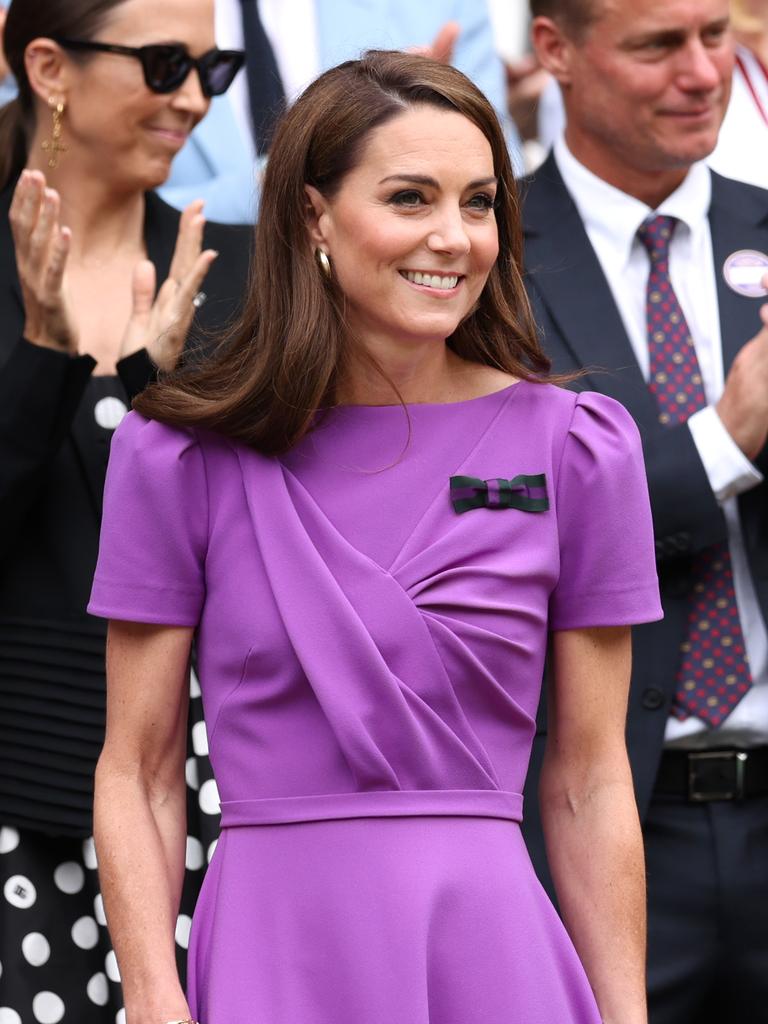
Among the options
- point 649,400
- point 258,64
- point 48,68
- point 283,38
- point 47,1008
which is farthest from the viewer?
point 283,38

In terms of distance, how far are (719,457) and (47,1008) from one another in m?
1.57

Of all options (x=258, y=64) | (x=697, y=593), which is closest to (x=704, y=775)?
(x=697, y=593)

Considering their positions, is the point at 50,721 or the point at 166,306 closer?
the point at 50,721

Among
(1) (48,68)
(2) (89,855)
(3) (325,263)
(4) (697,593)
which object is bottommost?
(2) (89,855)

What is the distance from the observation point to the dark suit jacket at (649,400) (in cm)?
370

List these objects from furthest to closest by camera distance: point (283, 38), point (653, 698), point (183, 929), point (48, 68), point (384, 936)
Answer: point (283, 38) → point (48, 68) → point (653, 698) → point (183, 929) → point (384, 936)

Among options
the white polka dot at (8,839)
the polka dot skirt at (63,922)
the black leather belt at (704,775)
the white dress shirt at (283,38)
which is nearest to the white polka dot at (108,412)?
the polka dot skirt at (63,922)

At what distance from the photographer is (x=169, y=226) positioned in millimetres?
4105

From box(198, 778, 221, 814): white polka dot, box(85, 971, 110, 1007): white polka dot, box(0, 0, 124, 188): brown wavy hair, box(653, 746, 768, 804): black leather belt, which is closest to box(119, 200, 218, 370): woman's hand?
box(0, 0, 124, 188): brown wavy hair

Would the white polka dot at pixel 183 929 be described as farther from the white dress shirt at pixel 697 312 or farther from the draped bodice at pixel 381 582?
the white dress shirt at pixel 697 312

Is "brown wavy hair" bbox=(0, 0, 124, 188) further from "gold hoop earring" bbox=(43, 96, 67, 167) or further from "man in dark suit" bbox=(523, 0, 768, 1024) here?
"man in dark suit" bbox=(523, 0, 768, 1024)

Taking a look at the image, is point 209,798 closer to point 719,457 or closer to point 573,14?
point 719,457

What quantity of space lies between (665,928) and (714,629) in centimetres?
57

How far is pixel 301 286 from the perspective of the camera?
2932 millimetres
